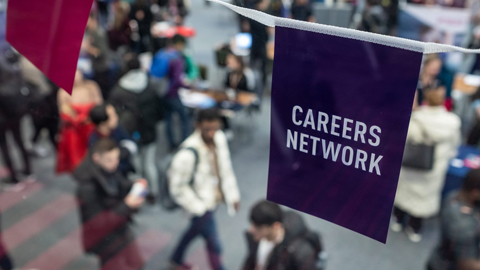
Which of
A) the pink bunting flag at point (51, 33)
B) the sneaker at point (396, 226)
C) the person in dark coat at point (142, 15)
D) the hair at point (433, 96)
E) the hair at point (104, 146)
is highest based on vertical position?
the pink bunting flag at point (51, 33)

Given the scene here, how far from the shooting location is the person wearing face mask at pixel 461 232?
2533 millimetres

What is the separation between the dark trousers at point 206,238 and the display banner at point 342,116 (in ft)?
7.03

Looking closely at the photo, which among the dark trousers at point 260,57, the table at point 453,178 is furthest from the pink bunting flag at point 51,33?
the table at point 453,178

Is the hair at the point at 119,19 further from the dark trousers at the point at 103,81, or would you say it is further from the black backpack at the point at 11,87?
the black backpack at the point at 11,87

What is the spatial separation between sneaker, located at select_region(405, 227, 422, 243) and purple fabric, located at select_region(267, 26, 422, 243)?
8.75 ft

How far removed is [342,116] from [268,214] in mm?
1434

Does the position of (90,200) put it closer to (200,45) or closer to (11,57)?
(11,57)

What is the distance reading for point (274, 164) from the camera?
130 centimetres

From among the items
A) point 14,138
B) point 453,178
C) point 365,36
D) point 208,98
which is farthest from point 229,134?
point 365,36

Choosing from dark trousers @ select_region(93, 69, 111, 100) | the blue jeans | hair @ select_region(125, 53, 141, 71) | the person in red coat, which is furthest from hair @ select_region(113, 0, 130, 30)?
the blue jeans

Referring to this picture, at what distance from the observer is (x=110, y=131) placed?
11.2 ft

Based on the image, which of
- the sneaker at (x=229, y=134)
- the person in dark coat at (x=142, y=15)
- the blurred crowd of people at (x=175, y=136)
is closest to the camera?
the blurred crowd of people at (x=175, y=136)

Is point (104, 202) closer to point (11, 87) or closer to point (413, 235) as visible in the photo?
point (11, 87)

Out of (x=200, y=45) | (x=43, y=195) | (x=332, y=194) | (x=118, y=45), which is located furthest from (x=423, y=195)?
(x=200, y=45)
